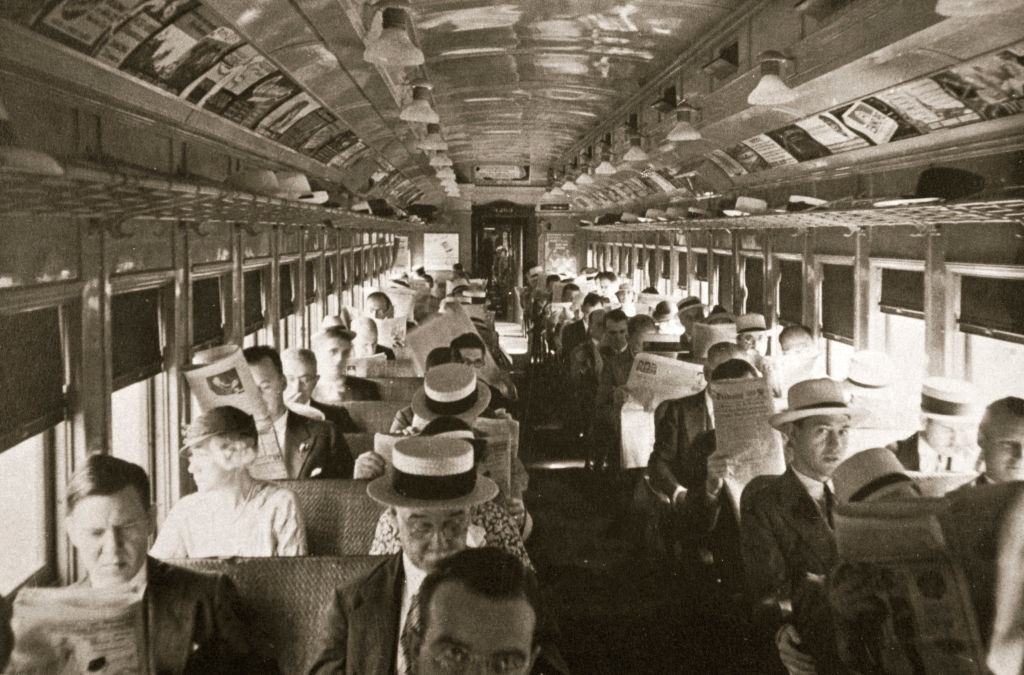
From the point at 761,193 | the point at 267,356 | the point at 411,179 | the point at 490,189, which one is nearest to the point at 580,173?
the point at 411,179

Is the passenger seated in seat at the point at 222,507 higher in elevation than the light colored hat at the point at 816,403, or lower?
lower

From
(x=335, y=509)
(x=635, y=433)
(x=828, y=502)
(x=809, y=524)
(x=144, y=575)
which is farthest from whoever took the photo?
(x=635, y=433)

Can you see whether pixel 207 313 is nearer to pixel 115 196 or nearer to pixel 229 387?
pixel 229 387

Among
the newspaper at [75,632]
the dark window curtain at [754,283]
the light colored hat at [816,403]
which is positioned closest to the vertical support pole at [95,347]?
→ the newspaper at [75,632]

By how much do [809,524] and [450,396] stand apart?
2.30 m

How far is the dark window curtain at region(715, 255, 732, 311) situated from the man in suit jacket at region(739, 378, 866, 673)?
8.92 meters

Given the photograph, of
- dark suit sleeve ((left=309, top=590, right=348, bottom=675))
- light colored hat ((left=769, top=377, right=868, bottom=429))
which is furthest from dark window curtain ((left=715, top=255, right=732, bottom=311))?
dark suit sleeve ((left=309, top=590, right=348, bottom=675))

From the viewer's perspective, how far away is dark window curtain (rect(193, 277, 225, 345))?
685 centimetres

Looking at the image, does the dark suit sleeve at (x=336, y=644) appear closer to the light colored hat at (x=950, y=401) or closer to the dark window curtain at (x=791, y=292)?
the light colored hat at (x=950, y=401)

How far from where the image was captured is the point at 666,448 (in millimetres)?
6820

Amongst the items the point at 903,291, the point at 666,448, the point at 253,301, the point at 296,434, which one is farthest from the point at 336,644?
the point at 253,301

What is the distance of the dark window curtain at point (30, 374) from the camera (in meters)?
3.99

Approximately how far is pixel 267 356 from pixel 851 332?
5.41m

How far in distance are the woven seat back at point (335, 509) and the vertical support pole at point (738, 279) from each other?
837 centimetres
